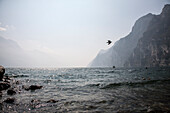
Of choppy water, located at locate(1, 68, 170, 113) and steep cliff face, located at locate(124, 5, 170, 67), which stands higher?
steep cliff face, located at locate(124, 5, 170, 67)

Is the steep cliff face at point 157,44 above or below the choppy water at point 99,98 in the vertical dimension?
above

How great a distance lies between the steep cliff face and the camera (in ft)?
479

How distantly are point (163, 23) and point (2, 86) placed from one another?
217m

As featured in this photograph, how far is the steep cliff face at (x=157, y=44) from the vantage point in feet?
479

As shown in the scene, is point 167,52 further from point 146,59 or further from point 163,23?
point 163,23

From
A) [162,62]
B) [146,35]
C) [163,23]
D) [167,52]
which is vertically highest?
[163,23]

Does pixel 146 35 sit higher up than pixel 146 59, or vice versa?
pixel 146 35

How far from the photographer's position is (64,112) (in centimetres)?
664

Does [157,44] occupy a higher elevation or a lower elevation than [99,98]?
higher

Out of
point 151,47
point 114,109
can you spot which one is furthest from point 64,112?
point 151,47

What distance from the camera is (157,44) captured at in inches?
6191

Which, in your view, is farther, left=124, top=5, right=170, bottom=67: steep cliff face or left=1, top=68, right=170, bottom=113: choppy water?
left=124, top=5, right=170, bottom=67: steep cliff face

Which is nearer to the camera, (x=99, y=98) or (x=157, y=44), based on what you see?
(x=99, y=98)

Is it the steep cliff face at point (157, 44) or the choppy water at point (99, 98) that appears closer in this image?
the choppy water at point (99, 98)
